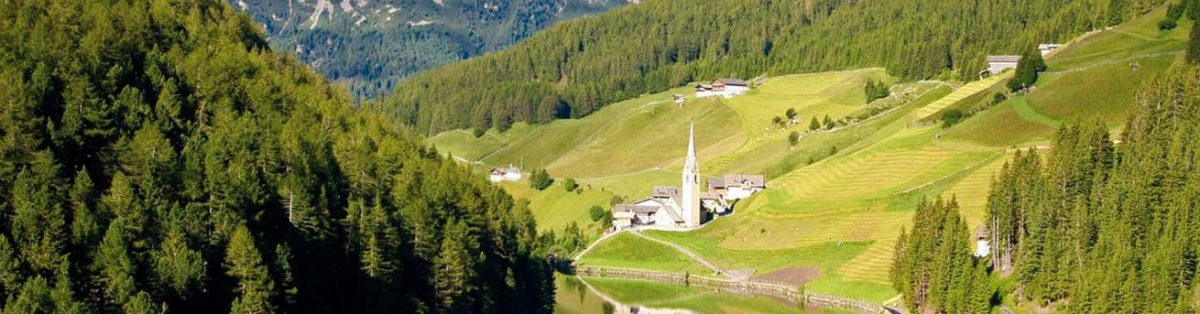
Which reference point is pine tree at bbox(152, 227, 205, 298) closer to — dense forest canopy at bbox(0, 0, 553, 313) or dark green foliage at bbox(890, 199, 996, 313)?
dense forest canopy at bbox(0, 0, 553, 313)

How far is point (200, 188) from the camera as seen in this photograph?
2827 inches

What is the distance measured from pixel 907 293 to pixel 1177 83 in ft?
81.1

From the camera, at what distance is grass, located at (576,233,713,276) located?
517 ft

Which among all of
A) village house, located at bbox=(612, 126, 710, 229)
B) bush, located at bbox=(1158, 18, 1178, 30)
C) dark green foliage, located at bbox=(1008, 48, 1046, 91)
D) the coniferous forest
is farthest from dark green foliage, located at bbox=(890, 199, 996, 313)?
bush, located at bbox=(1158, 18, 1178, 30)

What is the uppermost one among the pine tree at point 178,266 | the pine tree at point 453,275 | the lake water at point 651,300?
the pine tree at point 178,266

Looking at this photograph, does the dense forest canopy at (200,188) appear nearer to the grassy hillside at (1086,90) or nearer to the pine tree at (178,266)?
the pine tree at (178,266)

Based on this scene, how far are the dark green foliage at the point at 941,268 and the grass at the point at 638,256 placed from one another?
1514 inches

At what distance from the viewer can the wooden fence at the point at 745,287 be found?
12512cm

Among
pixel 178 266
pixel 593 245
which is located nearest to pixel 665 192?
pixel 593 245

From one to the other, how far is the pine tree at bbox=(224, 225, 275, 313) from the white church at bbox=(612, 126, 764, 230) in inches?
4209

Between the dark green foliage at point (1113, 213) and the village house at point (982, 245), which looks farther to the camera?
the village house at point (982, 245)

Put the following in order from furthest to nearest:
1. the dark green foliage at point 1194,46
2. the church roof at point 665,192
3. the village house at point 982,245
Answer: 1. the church roof at point 665,192
2. the dark green foliage at point 1194,46
3. the village house at point 982,245

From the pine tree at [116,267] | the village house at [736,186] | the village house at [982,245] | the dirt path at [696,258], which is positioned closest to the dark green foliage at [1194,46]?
the village house at [982,245]

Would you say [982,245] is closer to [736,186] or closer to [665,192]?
[736,186]
